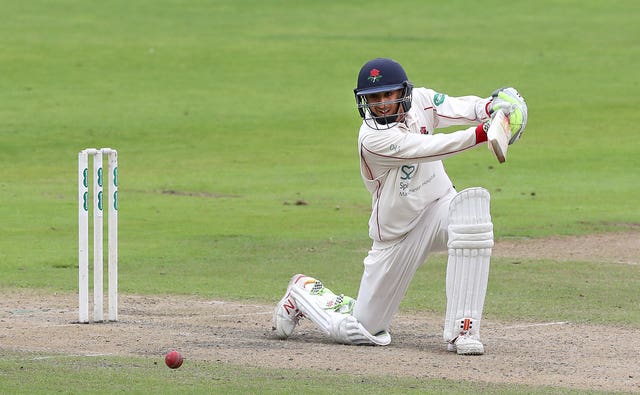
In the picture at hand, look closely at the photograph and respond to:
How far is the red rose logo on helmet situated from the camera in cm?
777

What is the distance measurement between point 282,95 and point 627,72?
342 inches

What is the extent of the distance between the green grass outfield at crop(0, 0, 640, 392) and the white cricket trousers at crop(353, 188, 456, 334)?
1426 mm

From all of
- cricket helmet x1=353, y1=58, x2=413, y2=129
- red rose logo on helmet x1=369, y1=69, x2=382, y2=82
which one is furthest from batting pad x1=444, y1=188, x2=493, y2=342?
red rose logo on helmet x1=369, y1=69, x2=382, y2=82

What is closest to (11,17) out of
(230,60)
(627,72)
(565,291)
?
(230,60)

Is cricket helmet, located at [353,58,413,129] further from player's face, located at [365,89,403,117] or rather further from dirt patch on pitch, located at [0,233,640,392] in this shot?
dirt patch on pitch, located at [0,233,640,392]

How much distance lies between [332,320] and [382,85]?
1.47 meters

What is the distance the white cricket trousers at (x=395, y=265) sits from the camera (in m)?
7.83

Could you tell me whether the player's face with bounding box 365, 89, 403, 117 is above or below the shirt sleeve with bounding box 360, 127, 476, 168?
above

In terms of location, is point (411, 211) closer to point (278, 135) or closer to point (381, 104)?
point (381, 104)

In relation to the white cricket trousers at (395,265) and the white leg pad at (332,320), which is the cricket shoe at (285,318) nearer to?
the white leg pad at (332,320)

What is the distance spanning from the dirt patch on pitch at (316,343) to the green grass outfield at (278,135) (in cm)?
54

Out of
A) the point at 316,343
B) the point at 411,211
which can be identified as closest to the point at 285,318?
the point at 316,343

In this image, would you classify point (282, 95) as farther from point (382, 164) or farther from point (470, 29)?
point (382, 164)

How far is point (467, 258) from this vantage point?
295 inches
